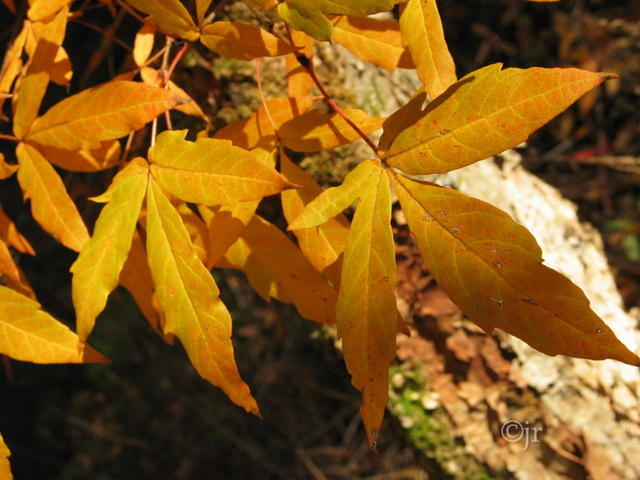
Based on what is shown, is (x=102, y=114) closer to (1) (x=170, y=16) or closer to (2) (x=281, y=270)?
(1) (x=170, y=16)

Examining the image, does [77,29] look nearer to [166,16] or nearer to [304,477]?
[166,16]

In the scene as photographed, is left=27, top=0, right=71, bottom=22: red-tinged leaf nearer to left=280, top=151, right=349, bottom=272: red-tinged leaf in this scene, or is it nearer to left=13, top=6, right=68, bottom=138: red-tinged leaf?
left=13, top=6, right=68, bottom=138: red-tinged leaf

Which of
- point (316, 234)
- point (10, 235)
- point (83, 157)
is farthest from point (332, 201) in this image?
point (10, 235)

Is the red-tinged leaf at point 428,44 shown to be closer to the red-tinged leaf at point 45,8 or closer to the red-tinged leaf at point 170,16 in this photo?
the red-tinged leaf at point 170,16

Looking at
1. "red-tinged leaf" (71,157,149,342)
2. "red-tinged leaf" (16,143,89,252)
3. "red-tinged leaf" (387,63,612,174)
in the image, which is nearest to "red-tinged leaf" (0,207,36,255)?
"red-tinged leaf" (16,143,89,252)

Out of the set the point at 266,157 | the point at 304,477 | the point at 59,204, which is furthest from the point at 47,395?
the point at 266,157

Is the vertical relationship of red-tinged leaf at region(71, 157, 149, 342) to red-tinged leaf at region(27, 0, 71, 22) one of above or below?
below

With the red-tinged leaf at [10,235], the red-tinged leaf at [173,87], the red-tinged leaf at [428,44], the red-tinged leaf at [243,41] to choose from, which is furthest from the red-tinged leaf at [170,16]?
the red-tinged leaf at [10,235]

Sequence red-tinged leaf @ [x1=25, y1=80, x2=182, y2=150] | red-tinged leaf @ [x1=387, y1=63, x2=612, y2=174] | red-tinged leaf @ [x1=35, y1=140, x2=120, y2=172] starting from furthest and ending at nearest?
red-tinged leaf @ [x1=35, y1=140, x2=120, y2=172], red-tinged leaf @ [x1=25, y1=80, x2=182, y2=150], red-tinged leaf @ [x1=387, y1=63, x2=612, y2=174]
